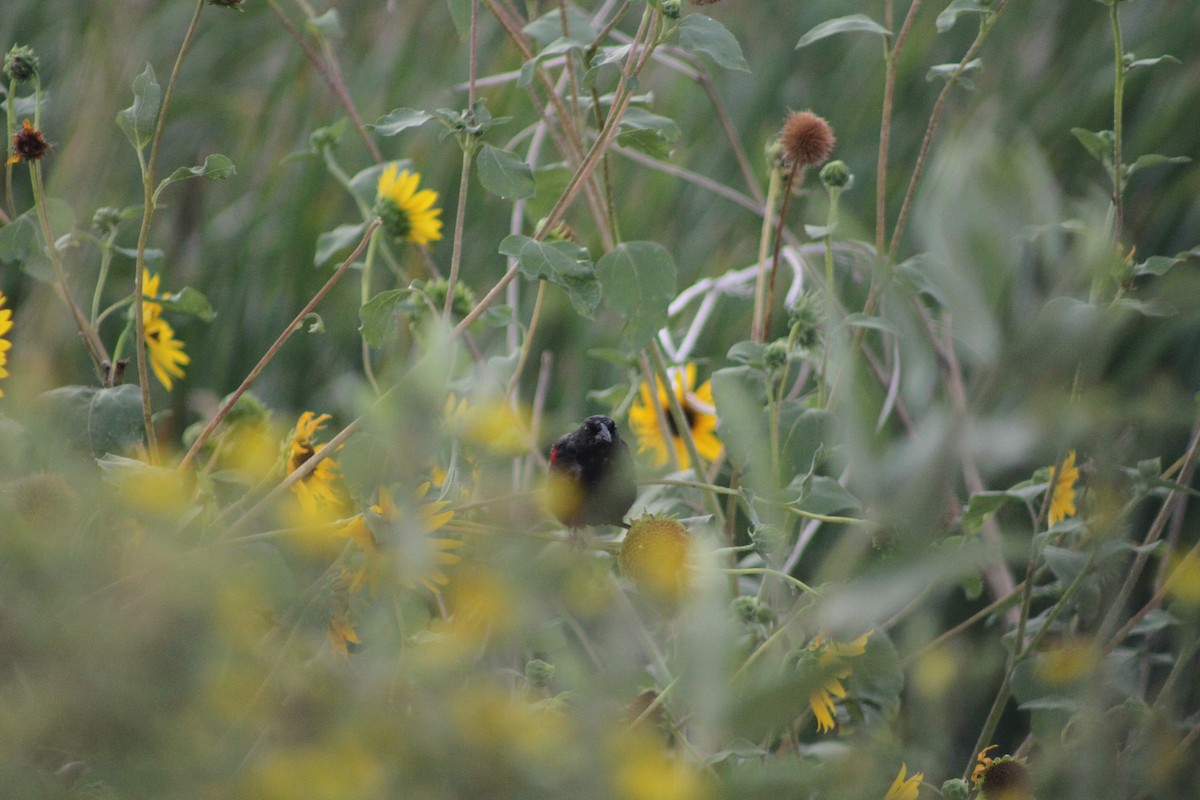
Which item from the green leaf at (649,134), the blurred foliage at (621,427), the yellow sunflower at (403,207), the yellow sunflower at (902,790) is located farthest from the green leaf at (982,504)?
the yellow sunflower at (403,207)

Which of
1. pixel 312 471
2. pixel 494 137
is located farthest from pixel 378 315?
pixel 494 137

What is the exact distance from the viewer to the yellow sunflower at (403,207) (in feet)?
2.42

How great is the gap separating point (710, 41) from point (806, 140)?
0.58 ft

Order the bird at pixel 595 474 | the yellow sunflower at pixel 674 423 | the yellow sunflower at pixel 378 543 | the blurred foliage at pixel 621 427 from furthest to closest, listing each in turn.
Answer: the yellow sunflower at pixel 674 423, the bird at pixel 595 474, the yellow sunflower at pixel 378 543, the blurred foliage at pixel 621 427

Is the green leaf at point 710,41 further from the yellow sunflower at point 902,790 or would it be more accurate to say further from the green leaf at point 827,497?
the yellow sunflower at point 902,790

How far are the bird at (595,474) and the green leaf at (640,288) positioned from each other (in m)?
0.10

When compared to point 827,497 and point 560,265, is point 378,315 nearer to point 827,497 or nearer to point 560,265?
point 560,265

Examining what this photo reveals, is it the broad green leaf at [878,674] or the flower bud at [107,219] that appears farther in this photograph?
the flower bud at [107,219]

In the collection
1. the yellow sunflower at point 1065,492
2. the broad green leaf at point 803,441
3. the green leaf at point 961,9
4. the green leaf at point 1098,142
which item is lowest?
the yellow sunflower at point 1065,492

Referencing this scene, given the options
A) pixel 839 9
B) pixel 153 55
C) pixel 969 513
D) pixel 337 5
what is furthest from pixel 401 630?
pixel 337 5

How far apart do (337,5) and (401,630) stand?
163cm

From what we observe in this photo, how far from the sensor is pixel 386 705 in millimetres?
270

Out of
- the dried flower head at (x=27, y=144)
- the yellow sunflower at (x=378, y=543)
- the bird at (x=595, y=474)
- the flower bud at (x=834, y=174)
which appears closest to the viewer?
the yellow sunflower at (x=378, y=543)

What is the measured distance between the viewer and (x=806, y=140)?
0.72 metres
